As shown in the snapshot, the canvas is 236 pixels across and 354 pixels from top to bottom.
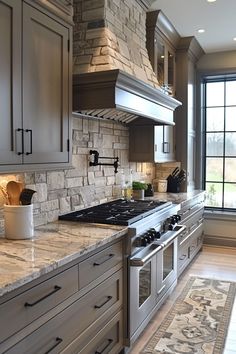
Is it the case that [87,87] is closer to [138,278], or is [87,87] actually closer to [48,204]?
[48,204]

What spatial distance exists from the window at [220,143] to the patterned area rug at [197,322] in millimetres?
2140

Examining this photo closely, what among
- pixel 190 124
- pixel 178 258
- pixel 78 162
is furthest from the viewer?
pixel 190 124

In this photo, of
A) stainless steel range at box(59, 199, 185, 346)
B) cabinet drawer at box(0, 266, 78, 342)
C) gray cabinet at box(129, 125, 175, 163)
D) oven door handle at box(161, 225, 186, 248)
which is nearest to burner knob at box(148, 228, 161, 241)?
stainless steel range at box(59, 199, 185, 346)

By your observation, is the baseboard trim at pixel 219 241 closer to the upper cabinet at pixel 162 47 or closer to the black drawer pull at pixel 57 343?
the upper cabinet at pixel 162 47

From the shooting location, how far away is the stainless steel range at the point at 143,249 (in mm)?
2580

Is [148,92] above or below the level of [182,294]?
above

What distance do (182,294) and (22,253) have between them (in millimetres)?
2374

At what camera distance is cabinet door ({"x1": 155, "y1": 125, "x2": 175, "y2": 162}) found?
439 cm

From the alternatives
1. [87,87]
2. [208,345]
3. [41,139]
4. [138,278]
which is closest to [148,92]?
[87,87]

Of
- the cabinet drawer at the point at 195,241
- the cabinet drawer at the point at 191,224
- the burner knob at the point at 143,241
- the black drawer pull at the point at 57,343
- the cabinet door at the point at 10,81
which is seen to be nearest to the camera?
the black drawer pull at the point at 57,343

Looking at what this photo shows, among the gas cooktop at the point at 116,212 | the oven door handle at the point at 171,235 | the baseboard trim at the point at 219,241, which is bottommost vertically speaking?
the baseboard trim at the point at 219,241

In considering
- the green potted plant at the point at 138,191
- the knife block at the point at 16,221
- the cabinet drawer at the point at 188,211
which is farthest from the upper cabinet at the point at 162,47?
the knife block at the point at 16,221

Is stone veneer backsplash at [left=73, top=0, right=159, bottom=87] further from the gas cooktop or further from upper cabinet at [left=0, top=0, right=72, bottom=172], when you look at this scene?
the gas cooktop

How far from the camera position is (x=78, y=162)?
3166mm
